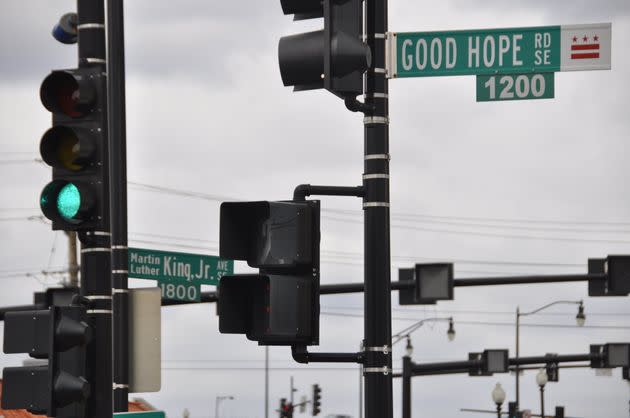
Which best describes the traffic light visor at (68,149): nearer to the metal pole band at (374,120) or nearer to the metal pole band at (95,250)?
the metal pole band at (95,250)

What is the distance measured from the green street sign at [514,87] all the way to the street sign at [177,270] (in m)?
8.23

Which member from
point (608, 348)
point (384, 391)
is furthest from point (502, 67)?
point (608, 348)

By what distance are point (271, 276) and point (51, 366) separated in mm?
1950

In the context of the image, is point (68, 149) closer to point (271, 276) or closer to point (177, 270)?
point (271, 276)

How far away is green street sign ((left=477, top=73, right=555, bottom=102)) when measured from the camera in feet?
40.1

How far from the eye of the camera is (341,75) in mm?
9742

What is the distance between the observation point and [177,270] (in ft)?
66.1

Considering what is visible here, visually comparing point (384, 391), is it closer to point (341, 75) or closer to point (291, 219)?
point (291, 219)

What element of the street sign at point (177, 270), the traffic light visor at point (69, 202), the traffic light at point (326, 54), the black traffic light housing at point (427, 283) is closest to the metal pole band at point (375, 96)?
the traffic light at point (326, 54)

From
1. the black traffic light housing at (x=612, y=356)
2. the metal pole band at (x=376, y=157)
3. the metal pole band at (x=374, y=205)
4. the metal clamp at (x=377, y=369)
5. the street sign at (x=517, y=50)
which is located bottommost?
the black traffic light housing at (x=612, y=356)

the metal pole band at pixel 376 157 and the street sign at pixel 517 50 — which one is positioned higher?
the street sign at pixel 517 50

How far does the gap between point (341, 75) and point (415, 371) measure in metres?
26.3

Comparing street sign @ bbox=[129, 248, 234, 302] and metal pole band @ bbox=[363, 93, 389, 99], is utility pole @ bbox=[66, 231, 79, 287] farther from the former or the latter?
metal pole band @ bbox=[363, 93, 389, 99]

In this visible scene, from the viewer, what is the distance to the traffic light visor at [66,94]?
10641 millimetres
